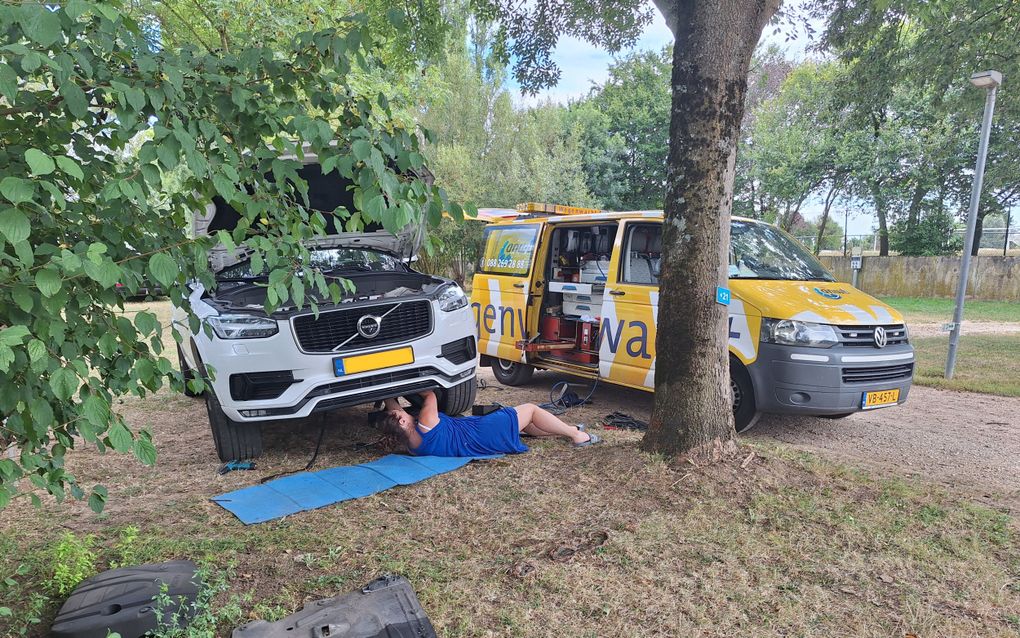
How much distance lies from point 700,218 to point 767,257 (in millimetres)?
2282

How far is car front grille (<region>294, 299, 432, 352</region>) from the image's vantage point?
14.8ft

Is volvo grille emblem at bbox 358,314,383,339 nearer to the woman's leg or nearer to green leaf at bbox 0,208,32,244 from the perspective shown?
the woman's leg

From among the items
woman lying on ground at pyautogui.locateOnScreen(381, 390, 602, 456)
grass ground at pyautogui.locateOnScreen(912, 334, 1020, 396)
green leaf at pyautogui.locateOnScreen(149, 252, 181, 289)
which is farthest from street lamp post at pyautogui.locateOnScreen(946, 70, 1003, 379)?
green leaf at pyautogui.locateOnScreen(149, 252, 181, 289)

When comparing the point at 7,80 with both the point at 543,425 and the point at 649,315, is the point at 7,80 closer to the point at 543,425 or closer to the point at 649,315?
the point at 543,425

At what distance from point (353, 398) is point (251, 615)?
204 cm

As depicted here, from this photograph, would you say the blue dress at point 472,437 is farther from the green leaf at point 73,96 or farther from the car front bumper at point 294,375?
the green leaf at point 73,96

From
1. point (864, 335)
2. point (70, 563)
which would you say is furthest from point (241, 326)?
point (864, 335)

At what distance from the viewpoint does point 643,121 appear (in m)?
23.2

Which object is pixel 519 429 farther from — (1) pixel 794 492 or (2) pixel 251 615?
(2) pixel 251 615

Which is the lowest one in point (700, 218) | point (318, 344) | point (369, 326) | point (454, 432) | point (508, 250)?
point (454, 432)

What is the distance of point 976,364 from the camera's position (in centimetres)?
875

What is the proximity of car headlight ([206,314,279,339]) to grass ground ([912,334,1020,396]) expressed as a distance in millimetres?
7648

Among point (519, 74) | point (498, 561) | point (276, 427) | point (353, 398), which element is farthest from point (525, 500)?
point (519, 74)

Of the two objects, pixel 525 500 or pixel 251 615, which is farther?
pixel 525 500
